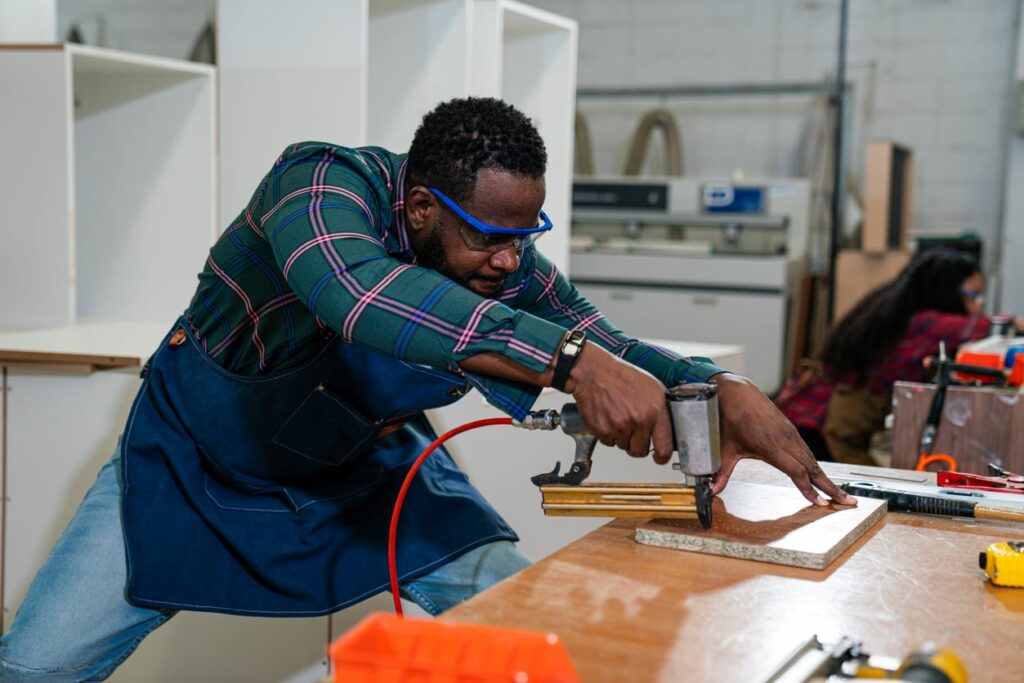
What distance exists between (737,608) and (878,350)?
8.28 ft

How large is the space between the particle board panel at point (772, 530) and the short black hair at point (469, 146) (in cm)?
43

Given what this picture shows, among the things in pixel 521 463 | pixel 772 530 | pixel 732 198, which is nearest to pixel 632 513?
pixel 772 530

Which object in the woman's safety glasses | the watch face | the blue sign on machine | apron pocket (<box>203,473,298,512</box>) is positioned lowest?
apron pocket (<box>203,473,298,512</box>)

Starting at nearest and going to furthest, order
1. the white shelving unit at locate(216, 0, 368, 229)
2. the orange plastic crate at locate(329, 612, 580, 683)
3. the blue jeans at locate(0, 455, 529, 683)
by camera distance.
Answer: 1. the orange plastic crate at locate(329, 612, 580, 683)
2. the blue jeans at locate(0, 455, 529, 683)
3. the white shelving unit at locate(216, 0, 368, 229)

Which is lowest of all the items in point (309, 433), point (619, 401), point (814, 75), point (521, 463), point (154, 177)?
point (521, 463)

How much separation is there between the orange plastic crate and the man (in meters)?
0.54

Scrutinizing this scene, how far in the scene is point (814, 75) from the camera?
18.6 feet

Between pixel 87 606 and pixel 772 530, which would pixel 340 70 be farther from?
pixel 772 530

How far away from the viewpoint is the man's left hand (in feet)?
3.96

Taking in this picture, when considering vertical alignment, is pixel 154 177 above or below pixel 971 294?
above

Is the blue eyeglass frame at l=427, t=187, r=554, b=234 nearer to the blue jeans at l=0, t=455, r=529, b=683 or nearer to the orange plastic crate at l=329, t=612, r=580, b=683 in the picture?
the blue jeans at l=0, t=455, r=529, b=683

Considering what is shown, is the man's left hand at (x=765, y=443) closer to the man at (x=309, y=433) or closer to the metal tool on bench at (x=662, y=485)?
the man at (x=309, y=433)

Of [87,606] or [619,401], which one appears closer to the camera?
[619,401]

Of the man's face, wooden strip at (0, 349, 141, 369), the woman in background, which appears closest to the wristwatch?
the man's face
